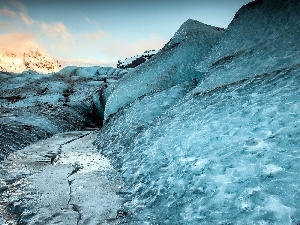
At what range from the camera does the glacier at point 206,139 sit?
3.00 m

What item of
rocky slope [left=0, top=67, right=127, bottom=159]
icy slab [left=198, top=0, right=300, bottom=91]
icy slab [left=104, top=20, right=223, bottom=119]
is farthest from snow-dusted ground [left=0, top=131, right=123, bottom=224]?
icy slab [left=198, top=0, right=300, bottom=91]

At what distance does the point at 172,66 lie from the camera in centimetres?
838

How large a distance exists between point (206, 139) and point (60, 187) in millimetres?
2578

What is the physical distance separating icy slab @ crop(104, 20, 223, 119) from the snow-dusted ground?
8.37 ft

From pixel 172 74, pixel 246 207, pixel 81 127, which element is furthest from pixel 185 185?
pixel 81 127

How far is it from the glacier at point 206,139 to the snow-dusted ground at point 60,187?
3cm

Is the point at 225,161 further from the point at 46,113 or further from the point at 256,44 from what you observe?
the point at 46,113

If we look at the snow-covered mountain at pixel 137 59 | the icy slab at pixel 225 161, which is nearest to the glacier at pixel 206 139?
the icy slab at pixel 225 161

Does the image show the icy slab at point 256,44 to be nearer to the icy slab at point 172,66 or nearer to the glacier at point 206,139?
the glacier at point 206,139

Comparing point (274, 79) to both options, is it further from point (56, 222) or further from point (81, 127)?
point (81, 127)

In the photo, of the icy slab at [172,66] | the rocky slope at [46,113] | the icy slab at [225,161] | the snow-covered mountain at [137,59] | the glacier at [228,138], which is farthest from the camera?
the snow-covered mountain at [137,59]

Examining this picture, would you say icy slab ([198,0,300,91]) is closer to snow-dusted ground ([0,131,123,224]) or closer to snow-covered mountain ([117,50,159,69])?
snow-dusted ground ([0,131,123,224])

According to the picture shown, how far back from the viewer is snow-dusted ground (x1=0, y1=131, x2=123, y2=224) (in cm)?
350

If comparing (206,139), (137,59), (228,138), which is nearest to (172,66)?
(206,139)
